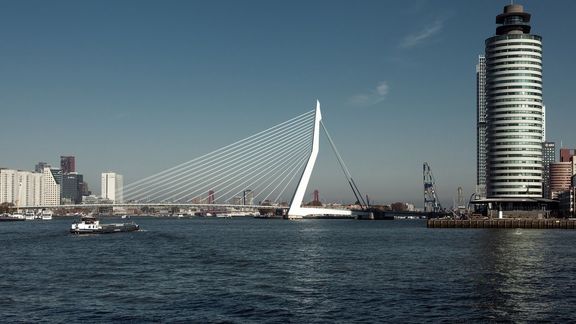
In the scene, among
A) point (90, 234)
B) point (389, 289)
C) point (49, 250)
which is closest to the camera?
point (389, 289)

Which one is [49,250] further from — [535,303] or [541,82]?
[541,82]

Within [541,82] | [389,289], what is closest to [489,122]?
[541,82]

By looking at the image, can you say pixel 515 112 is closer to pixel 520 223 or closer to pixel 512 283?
pixel 520 223

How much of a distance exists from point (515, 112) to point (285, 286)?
5221 inches

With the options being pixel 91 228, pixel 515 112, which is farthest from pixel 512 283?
pixel 515 112

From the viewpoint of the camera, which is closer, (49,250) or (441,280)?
(441,280)

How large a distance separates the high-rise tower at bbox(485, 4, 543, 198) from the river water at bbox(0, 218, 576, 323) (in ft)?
345

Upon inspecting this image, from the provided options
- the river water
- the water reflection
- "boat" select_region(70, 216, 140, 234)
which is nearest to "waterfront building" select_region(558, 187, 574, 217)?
"boat" select_region(70, 216, 140, 234)

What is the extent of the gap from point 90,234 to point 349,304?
221 ft

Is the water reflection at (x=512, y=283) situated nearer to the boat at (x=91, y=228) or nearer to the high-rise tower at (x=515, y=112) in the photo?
the boat at (x=91, y=228)

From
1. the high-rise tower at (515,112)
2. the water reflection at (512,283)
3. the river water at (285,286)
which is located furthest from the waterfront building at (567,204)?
the river water at (285,286)

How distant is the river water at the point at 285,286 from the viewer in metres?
27.7

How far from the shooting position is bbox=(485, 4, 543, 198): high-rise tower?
156625mm

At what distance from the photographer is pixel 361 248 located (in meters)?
64.6
